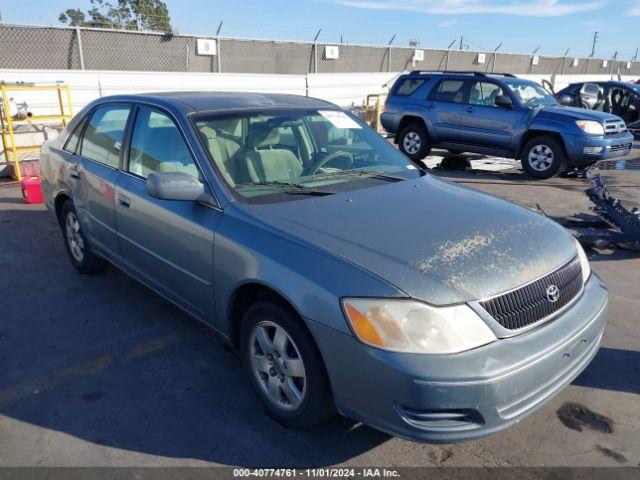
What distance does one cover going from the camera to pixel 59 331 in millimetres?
3846

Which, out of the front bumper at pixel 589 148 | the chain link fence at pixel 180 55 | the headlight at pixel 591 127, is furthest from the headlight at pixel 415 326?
the chain link fence at pixel 180 55

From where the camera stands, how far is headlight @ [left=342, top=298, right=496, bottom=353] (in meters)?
2.18

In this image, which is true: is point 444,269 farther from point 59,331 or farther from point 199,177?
point 59,331

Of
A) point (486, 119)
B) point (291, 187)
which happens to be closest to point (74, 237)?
point (291, 187)

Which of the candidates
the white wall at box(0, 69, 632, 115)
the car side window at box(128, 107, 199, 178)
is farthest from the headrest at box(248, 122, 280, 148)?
the white wall at box(0, 69, 632, 115)

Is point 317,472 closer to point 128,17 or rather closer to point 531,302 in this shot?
point 531,302

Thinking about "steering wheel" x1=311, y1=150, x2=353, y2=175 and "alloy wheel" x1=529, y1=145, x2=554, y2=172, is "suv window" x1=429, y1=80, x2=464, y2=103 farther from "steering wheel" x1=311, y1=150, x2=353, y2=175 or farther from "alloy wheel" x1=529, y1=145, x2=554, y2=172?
"steering wheel" x1=311, y1=150, x2=353, y2=175

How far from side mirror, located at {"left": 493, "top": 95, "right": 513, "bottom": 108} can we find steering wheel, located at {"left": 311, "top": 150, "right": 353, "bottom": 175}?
7.11 m

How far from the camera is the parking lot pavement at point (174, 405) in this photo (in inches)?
102

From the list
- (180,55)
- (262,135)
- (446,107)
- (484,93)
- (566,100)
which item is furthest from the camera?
(180,55)

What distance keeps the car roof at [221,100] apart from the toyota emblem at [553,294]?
88.7 inches

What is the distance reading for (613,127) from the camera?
9.52m

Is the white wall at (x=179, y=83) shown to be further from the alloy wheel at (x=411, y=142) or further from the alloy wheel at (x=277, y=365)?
the alloy wheel at (x=277, y=365)

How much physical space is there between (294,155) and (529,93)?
810cm
